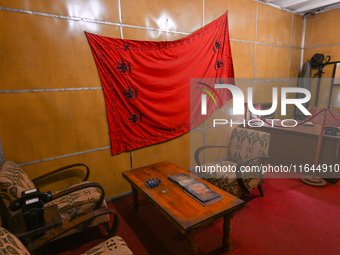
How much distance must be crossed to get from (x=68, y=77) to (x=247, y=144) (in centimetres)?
245

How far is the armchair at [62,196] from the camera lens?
1619 millimetres

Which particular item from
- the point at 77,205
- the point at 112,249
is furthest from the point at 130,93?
the point at 112,249

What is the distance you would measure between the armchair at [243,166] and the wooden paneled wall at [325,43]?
3.36 m

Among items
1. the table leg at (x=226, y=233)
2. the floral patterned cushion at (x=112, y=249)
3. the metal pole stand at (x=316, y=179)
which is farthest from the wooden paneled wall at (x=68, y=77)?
the metal pole stand at (x=316, y=179)

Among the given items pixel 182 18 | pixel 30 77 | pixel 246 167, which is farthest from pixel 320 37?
pixel 30 77

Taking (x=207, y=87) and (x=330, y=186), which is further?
(x=207, y=87)

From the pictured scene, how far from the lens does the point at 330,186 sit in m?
3.05

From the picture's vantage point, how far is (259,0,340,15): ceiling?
4.21 metres

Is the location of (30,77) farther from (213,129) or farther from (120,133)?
(213,129)

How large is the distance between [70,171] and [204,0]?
10.6 ft

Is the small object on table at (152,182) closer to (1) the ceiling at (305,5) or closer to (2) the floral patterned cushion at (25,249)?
(2) the floral patterned cushion at (25,249)

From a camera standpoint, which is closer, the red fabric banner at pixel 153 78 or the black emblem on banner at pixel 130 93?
the red fabric banner at pixel 153 78

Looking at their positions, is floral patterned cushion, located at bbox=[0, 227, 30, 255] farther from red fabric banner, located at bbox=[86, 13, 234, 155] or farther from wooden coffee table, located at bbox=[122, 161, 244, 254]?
red fabric banner, located at bbox=[86, 13, 234, 155]

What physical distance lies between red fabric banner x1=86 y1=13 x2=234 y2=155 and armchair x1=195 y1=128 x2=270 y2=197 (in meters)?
0.85
